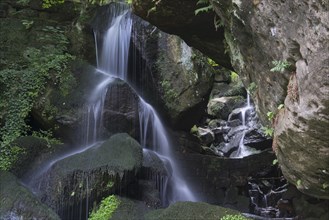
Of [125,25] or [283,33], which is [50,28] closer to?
[125,25]

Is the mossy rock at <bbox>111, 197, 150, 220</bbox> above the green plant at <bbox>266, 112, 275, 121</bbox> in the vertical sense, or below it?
below

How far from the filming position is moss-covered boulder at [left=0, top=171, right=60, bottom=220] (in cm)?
729

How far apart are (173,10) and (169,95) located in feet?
15.2

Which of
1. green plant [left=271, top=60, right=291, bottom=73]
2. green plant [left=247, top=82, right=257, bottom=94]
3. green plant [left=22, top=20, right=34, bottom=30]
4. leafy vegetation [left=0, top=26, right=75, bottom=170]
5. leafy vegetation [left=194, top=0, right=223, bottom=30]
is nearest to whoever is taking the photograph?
green plant [left=271, top=60, right=291, bottom=73]

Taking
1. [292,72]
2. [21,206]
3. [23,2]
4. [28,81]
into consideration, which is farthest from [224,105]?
[292,72]

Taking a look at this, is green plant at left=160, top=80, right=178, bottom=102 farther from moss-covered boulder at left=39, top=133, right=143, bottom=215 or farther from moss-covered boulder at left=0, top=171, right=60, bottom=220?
moss-covered boulder at left=0, top=171, right=60, bottom=220

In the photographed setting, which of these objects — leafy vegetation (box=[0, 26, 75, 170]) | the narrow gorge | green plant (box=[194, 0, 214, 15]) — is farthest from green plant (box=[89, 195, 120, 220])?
green plant (box=[194, 0, 214, 15])

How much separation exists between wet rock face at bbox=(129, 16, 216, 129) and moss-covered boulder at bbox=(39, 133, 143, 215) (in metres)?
4.10

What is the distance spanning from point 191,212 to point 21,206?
334 cm

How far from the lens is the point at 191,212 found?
7.13 meters

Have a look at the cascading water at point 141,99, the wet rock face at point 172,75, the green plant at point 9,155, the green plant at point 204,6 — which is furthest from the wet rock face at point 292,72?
the green plant at point 9,155

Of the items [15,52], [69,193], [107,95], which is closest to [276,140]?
[69,193]

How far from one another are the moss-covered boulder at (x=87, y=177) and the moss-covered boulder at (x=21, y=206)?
1.59 feet

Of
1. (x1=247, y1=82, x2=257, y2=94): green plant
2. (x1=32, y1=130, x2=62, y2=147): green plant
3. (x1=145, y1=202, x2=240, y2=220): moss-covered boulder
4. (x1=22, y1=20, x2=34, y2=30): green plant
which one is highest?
(x1=22, y1=20, x2=34, y2=30): green plant
